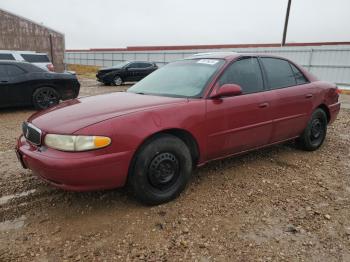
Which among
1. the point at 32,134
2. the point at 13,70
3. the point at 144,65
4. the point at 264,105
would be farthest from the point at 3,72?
the point at 144,65

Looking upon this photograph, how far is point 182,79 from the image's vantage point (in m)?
3.69

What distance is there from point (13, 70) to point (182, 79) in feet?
19.9

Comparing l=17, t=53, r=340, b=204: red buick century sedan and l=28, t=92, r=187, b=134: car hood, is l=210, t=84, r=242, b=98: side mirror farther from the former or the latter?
l=28, t=92, r=187, b=134: car hood

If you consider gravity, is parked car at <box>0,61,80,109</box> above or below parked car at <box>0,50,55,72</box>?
below

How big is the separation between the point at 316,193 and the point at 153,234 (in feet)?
6.37

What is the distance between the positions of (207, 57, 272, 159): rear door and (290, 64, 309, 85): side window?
2.72ft

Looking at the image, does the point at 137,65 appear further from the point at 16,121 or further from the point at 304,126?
the point at 304,126

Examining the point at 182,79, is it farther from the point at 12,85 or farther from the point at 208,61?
the point at 12,85

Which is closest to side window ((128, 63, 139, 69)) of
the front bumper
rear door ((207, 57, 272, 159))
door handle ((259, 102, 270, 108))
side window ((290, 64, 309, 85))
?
side window ((290, 64, 309, 85))

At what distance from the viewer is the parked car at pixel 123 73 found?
54.9 ft

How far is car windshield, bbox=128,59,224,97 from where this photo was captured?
137 inches

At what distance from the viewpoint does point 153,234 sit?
2617mm

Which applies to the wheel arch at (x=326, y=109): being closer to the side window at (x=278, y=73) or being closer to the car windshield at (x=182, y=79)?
the side window at (x=278, y=73)

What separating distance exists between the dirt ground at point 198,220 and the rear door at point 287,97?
1.95 ft
